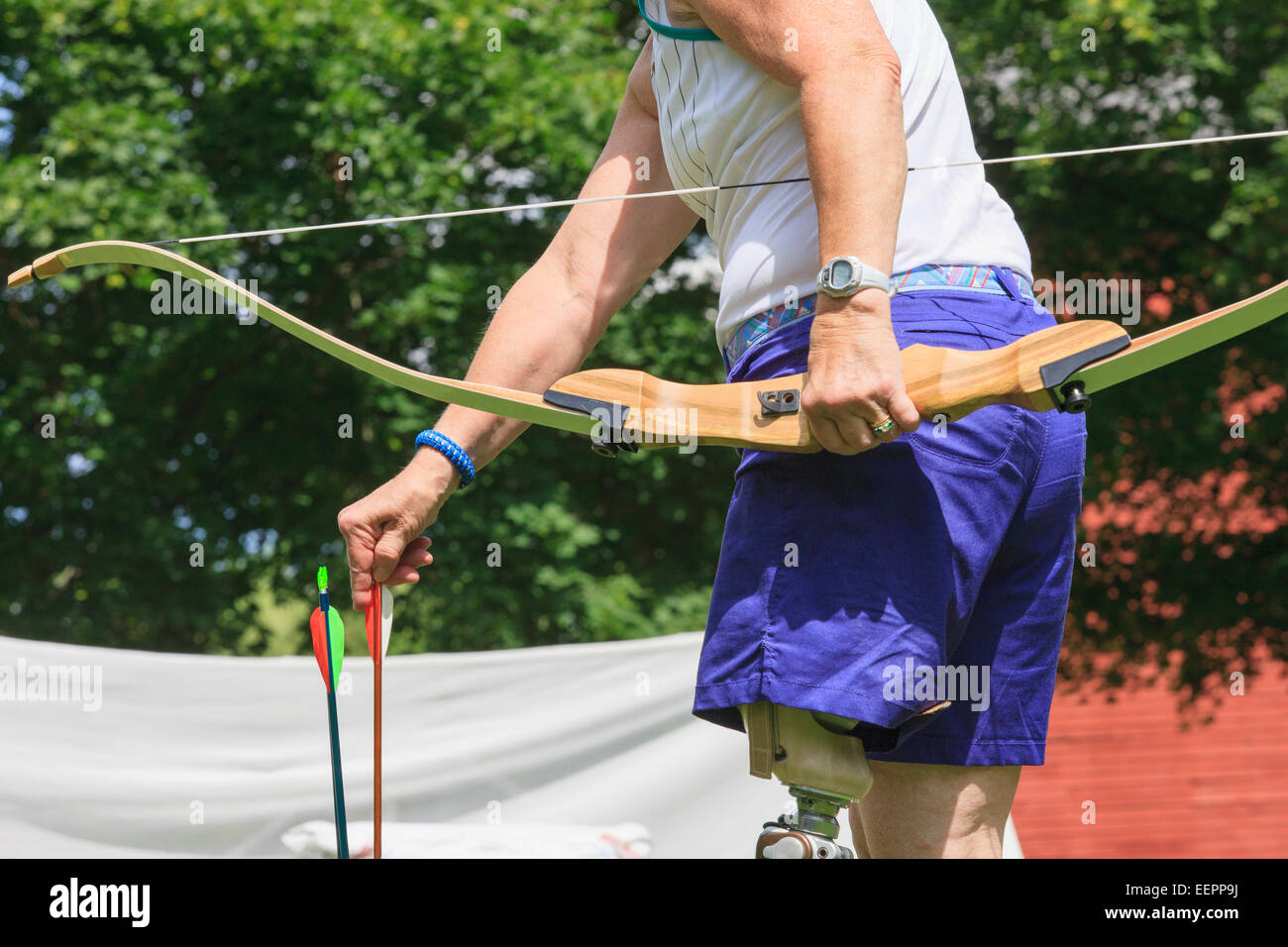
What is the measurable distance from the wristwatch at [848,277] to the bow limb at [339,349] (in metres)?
0.27

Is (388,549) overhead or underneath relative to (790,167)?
underneath

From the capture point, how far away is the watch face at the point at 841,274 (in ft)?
3.77

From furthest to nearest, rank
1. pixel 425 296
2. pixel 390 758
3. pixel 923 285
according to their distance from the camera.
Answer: pixel 425 296
pixel 390 758
pixel 923 285

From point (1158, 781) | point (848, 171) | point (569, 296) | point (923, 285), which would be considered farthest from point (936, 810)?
point (1158, 781)

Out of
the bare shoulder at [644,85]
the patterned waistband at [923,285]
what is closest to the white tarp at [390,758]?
the bare shoulder at [644,85]

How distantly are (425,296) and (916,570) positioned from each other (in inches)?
184

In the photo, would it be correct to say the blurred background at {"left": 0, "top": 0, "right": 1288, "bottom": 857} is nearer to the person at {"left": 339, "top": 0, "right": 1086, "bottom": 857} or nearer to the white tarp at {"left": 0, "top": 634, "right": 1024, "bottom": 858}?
the white tarp at {"left": 0, "top": 634, "right": 1024, "bottom": 858}

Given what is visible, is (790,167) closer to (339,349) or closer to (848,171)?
(848,171)

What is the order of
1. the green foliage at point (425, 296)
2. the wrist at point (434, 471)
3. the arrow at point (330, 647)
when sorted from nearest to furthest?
the arrow at point (330, 647) < the wrist at point (434, 471) < the green foliage at point (425, 296)

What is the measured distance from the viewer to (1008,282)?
1.32 metres

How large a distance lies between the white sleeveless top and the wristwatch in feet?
0.36

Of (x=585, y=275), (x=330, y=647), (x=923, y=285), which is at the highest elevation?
(x=585, y=275)

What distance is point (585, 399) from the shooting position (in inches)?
51.7

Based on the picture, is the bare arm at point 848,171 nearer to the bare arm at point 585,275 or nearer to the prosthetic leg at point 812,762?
the prosthetic leg at point 812,762
